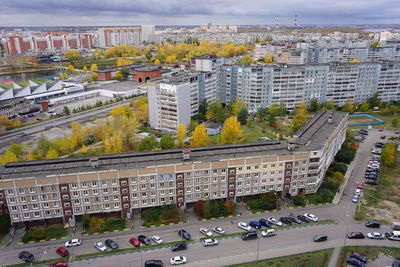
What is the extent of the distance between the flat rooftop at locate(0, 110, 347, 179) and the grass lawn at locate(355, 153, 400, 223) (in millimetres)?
8617

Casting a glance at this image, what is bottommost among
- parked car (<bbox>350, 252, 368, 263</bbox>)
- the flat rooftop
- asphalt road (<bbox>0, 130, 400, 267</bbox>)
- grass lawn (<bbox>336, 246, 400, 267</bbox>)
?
grass lawn (<bbox>336, 246, 400, 267</bbox>)

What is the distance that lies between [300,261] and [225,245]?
22.6 ft

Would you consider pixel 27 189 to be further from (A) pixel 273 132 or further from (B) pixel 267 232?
(A) pixel 273 132

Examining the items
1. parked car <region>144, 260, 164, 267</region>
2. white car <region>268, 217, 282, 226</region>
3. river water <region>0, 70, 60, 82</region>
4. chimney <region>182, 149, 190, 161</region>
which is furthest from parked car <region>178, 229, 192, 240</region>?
river water <region>0, 70, 60, 82</region>

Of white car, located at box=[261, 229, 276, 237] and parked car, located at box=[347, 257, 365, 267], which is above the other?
white car, located at box=[261, 229, 276, 237]

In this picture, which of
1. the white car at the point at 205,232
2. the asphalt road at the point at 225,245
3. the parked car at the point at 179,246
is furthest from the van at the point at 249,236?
the parked car at the point at 179,246

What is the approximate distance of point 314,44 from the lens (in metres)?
139

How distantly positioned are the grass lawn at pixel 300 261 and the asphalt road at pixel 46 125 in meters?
49.1

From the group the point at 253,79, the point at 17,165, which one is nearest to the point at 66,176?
the point at 17,165

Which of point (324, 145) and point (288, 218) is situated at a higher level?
point (324, 145)

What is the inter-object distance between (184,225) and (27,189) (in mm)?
16117

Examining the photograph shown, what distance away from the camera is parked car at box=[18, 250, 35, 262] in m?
28.3

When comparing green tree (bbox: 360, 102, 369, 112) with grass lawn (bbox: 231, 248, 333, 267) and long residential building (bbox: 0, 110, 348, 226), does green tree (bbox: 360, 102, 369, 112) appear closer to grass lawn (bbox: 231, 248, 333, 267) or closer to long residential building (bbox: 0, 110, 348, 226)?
long residential building (bbox: 0, 110, 348, 226)

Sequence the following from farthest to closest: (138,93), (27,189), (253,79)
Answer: (138,93) → (253,79) → (27,189)
